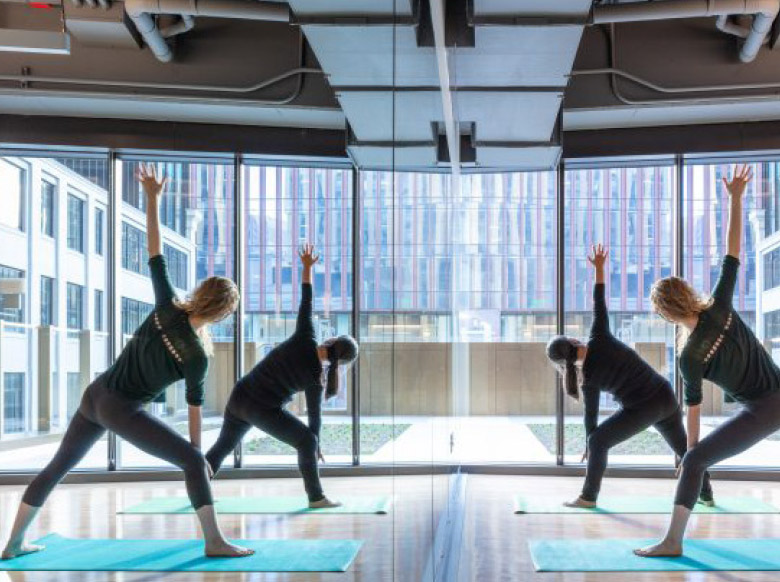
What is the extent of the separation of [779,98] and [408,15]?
4.35 meters

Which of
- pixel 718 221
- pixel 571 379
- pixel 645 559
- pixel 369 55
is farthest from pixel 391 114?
pixel 718 221

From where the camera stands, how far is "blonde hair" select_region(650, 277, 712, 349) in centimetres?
345

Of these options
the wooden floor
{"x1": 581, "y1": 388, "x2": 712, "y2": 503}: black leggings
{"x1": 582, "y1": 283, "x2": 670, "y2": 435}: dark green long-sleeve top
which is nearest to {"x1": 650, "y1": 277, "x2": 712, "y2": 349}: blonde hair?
the wooden floor

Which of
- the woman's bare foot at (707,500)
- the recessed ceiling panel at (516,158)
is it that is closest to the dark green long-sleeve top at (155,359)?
the woman's bare foot at (707,500)

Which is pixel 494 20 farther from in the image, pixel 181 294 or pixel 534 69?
pixel 181 294

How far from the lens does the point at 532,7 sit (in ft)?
11.8

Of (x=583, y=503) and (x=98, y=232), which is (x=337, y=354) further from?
(x=583, y=503)

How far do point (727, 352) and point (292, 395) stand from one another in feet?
9.52

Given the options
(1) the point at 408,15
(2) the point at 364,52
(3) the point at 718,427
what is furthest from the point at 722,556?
(2) the point at 364,52

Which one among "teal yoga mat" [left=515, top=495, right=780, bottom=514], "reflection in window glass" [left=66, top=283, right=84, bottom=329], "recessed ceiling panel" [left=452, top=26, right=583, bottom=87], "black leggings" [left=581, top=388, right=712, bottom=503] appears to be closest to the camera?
"reflection in window glass" [left=66, top=283, right=84, bottom=329]

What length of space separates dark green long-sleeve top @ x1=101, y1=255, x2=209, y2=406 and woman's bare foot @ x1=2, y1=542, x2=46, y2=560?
13 centimetres

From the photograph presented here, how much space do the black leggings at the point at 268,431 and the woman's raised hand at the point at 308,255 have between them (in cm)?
12

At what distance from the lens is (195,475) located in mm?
653

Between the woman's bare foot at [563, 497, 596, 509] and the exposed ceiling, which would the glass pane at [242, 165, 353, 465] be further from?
the woman's bare foot at [563, 497, 596, 509]
